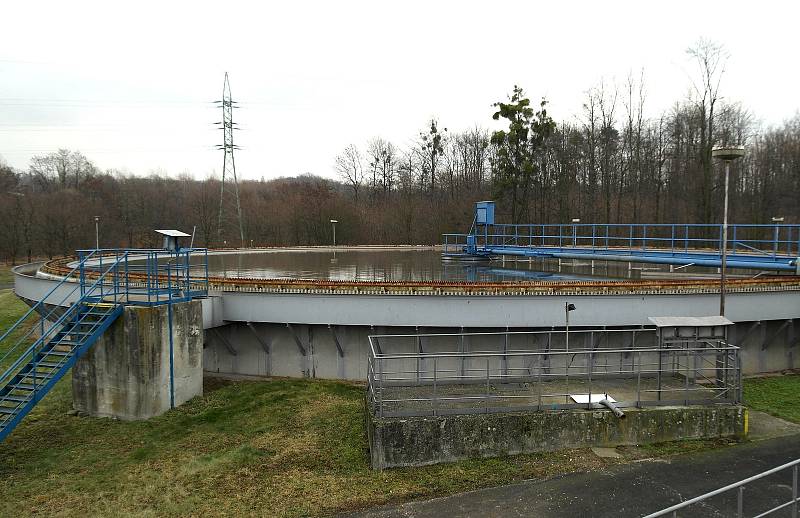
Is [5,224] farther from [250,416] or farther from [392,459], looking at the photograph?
[392,459]

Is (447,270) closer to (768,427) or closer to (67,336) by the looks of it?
(768,427)

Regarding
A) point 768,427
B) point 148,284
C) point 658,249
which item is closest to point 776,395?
point 768,427

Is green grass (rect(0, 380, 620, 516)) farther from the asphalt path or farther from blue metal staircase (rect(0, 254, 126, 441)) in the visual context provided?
blue metal staircase (rect(0, 254, 126, 441))

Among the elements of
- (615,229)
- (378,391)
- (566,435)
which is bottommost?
(566,435)

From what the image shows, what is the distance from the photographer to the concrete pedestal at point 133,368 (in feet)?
36.3

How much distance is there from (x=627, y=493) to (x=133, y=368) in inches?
394

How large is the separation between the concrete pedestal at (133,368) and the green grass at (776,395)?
13.1 meters

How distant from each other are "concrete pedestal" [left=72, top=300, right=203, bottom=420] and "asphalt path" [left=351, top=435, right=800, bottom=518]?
6411 mm

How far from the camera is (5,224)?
51594 millimetres

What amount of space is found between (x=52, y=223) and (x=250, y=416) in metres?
53.4

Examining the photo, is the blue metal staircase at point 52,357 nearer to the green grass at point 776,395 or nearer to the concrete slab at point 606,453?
the concrete slab at point 606,453

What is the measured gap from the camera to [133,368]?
11.1 metres

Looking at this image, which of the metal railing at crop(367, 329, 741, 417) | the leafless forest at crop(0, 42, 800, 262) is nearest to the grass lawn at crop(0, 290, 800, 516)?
the metal railing at crop(367, 329, 741, 417)

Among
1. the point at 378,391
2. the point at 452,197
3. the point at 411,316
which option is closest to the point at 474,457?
the point at 378,391
